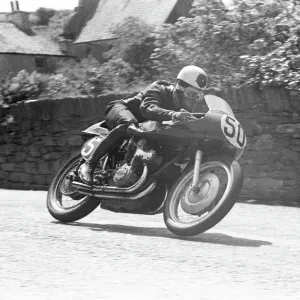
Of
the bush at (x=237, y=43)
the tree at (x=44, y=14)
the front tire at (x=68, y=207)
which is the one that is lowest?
the front tire at (x=68, y=207)

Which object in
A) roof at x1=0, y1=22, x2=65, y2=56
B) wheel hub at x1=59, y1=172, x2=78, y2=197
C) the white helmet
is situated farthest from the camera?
roof at x1=0, y1=22, x2=65, y2=56

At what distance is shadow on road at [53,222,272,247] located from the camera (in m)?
7.01

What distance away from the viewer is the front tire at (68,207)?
26.7ft

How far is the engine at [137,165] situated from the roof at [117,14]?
156ft

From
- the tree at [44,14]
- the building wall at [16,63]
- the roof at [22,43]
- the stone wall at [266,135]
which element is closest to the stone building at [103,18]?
the roof at [22,43]

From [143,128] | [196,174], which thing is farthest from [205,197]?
[143,128]

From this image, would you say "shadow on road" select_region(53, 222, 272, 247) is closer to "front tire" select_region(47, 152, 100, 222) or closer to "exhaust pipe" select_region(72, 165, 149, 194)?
"front tire" select_region(47, 152, 100, 222)

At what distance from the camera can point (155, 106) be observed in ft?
24.6

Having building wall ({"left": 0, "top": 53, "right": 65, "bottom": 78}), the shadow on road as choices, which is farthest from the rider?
building wall ({"left": 0, "top": 53, "right": 65, "bottom": 78})

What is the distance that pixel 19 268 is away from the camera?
5.80 m

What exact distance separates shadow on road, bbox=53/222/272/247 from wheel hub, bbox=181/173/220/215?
11.8 inches

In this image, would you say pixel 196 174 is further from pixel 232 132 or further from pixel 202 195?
pixel 232 132

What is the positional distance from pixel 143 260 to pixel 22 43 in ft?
A: 197

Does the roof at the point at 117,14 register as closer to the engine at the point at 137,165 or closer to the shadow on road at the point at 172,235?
the shadow on road at the point at 172,235
